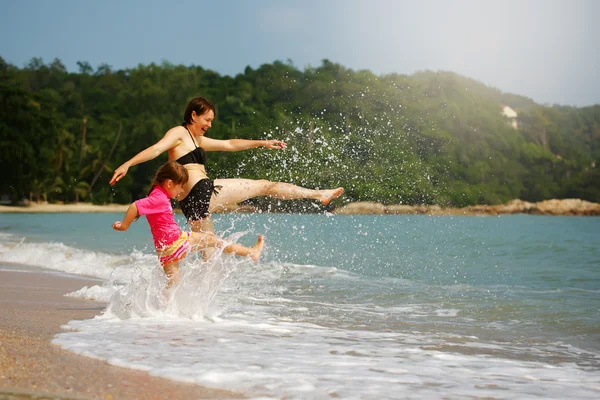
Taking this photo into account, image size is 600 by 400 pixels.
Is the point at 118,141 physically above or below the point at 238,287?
above

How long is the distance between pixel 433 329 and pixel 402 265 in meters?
6.91

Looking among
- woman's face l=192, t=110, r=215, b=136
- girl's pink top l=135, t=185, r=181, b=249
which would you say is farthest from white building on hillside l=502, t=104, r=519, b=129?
girl's pink top l=135, t=185, r=181, b=249

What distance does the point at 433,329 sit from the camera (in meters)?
5.88

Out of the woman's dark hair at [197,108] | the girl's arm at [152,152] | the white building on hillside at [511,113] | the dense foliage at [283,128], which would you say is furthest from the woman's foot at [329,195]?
the white building on hillside at [511,113]

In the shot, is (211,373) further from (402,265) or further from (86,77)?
(86,77)

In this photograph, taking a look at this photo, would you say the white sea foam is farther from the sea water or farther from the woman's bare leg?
the woman's bare leg

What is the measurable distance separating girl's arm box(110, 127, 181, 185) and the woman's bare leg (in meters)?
0.58

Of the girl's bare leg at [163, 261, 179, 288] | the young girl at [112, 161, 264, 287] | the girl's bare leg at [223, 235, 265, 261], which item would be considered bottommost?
the girl's bare leg at [163, 261, 179, 288]

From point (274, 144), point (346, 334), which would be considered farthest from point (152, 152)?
point (346, 334)

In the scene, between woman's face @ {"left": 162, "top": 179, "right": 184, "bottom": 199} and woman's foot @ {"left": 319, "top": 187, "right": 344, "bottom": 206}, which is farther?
woman's foot @ {"left": 319, "top": 187, "right": 344, "bottom": 206}

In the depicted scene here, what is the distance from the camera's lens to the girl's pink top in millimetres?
5488

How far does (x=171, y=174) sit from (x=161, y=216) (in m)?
0.36

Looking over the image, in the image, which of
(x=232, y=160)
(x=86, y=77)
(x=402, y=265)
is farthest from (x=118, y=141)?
(x=402, y=265)

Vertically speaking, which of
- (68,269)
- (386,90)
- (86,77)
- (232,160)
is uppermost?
(86,77)
